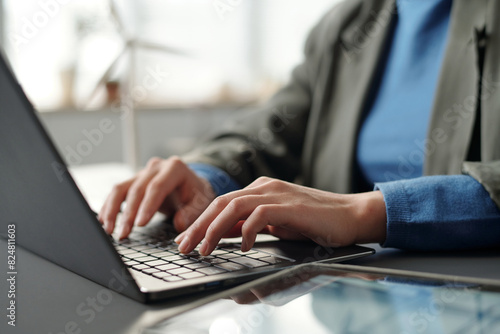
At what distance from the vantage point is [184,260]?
502mm

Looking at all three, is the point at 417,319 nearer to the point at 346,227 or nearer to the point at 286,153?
the point at 346,227

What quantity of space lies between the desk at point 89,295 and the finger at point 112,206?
141mm

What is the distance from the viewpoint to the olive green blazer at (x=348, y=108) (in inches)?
33.4

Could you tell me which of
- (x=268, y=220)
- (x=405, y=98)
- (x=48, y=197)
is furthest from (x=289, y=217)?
(x=405, y=98)

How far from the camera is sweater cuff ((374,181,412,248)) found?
0.58 metres

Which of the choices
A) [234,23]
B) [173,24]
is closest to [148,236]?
[173,24]

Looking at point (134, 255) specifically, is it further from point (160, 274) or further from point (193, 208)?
point (193, 208)

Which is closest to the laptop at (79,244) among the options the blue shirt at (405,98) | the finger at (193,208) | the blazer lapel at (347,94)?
the finger at (193,208)

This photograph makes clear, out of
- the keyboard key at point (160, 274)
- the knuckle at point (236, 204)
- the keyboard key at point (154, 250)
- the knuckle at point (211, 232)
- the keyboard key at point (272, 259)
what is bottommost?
the keyboard key at point (154, 250)

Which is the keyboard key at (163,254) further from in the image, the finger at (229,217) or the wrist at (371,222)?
the wrist at (371,222)

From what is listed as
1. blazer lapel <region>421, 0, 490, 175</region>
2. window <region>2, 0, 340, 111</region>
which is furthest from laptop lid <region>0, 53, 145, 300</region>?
window <region>2, 0, 340, 111</region>

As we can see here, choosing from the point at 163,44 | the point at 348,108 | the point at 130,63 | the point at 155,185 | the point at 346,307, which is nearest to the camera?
the point at 346,307

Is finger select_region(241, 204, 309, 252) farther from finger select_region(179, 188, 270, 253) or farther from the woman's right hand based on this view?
the woman's right hand

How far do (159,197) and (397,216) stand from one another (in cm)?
36
